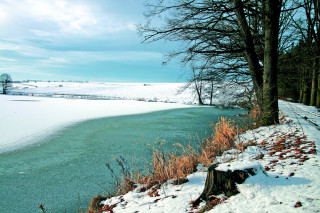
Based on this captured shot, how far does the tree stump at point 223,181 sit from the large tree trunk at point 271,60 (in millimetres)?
4174

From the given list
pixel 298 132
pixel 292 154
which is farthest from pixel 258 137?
pixel 292 154

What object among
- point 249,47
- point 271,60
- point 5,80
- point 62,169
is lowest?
point 62,169

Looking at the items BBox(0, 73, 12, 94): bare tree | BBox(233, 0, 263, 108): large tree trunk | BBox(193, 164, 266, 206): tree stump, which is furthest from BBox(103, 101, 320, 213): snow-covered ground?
BBox(0, 73, 12, 94): bare tree

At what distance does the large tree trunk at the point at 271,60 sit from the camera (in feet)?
17.8

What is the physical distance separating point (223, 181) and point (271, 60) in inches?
184

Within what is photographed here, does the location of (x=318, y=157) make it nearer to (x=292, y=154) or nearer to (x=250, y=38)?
(x=292, y=154)

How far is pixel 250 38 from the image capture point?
21.2 feet

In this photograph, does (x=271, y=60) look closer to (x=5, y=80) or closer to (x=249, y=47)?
(x=249, y=47)

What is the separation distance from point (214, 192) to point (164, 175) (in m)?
1.35

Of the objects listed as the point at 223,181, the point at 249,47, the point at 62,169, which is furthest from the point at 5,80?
the point at 223,181

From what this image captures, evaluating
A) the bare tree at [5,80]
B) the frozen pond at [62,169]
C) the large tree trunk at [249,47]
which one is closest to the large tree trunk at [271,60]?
the large tree trunk at [249,47]

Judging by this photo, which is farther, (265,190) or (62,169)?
(62,169)

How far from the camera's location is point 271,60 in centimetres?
565

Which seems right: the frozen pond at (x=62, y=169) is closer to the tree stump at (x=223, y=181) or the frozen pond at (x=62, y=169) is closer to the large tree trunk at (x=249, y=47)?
the tree stump at (x=223, y=181)
